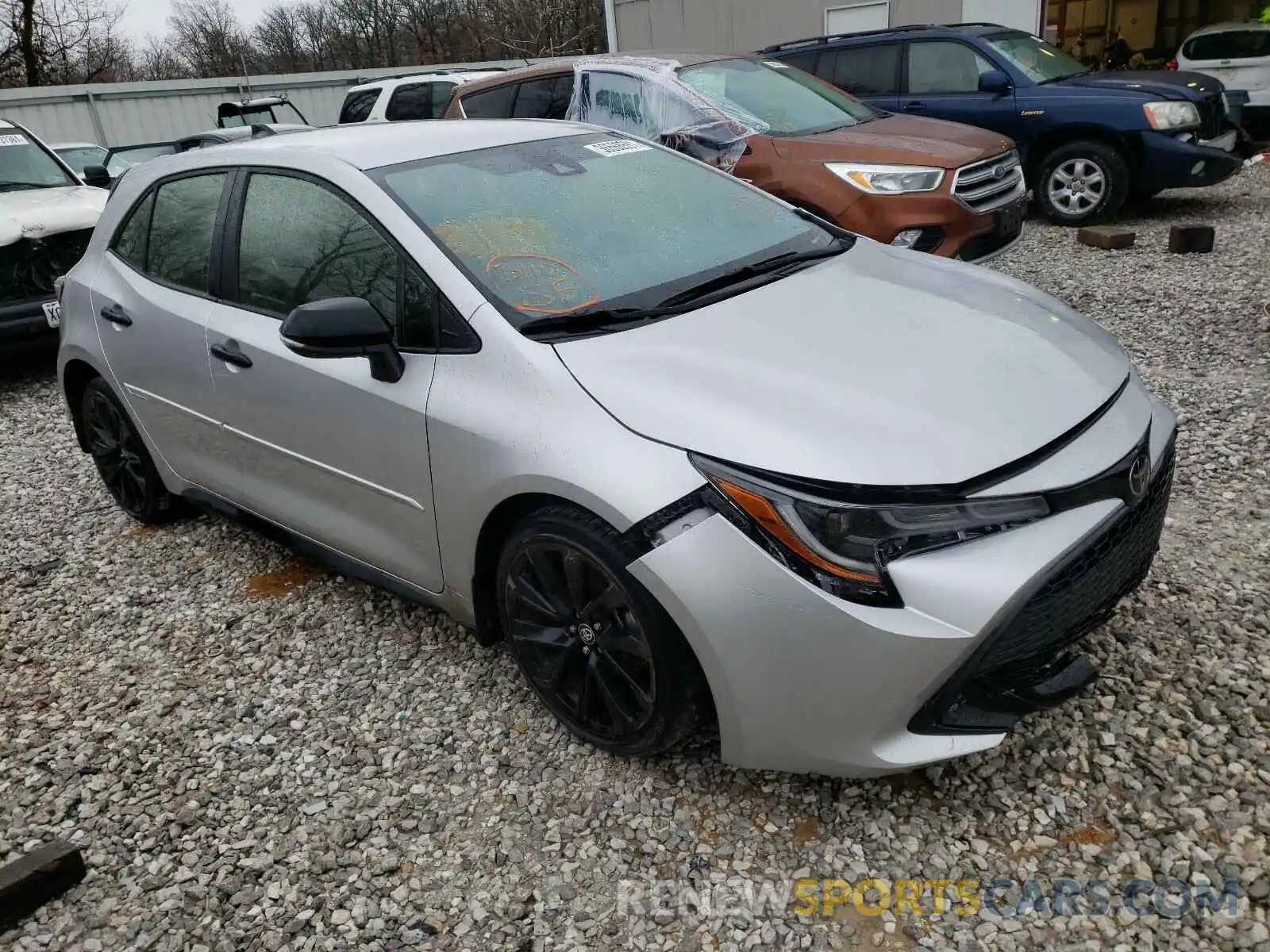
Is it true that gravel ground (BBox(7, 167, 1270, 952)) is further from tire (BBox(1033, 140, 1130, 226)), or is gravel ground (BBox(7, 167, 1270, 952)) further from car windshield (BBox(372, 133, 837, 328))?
tire (BBox(1033, 140, 1130, 226))

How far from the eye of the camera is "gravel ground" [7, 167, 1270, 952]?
86.4 inches

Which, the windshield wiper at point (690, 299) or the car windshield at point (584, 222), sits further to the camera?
the car windshield at point (584, 222)

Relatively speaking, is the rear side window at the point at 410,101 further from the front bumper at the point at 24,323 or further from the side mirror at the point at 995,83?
the side mirror at the point at 995,83

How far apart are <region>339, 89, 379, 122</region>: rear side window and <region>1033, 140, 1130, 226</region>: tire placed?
644 centimetres

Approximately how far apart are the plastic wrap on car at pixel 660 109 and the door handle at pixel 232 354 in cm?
374

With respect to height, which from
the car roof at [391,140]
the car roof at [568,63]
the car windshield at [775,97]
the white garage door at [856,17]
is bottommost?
the car windshield at [775,97]

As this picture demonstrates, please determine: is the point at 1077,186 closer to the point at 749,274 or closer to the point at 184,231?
the point at 749,274

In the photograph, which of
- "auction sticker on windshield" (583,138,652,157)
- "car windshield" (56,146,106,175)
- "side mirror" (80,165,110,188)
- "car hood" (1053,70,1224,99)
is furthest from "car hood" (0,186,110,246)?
"car hood" (1053,70,1224,99)

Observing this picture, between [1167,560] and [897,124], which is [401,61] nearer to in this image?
[897,124]

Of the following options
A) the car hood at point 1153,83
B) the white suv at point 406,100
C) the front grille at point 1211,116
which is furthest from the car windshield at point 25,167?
the front grille at point 1211,116

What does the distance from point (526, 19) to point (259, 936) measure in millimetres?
33035

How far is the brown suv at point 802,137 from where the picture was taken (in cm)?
602

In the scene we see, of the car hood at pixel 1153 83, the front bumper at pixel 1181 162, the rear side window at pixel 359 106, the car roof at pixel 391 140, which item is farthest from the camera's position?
the rear side window at pixel 359 106

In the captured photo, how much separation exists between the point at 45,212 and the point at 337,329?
564cm
